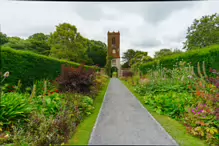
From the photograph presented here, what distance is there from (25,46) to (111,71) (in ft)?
51.4

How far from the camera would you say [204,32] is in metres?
15.3

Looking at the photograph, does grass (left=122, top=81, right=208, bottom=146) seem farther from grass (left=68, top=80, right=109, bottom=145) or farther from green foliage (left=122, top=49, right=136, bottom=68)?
green foliage (left=122, top=49, right=136, bottom=68)

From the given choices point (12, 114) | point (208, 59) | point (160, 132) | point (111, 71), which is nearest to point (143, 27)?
point (160, 132)

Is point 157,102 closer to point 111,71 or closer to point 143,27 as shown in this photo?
point 143,27

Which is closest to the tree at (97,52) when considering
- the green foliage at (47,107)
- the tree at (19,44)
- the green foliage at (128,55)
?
the green foliage at (128,55)

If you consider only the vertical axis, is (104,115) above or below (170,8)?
below

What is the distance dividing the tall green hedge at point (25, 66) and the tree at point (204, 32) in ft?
55.0

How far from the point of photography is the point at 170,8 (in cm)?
227

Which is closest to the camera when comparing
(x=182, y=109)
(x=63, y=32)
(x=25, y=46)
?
(x=182, y=109)

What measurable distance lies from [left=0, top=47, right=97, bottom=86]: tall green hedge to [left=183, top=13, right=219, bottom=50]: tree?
16776 mm

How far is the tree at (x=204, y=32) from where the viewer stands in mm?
14367

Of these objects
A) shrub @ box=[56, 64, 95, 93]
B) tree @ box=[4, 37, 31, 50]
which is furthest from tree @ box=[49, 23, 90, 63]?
shrub @ box=[56, 64, 95, 93]

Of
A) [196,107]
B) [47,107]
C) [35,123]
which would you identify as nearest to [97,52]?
[47,107]

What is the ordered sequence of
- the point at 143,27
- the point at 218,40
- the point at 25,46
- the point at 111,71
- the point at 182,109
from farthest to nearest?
the point at 111,71 → the point at 25,46 → the point at 218,40 → the point at 182,109 → the point at 143,27
